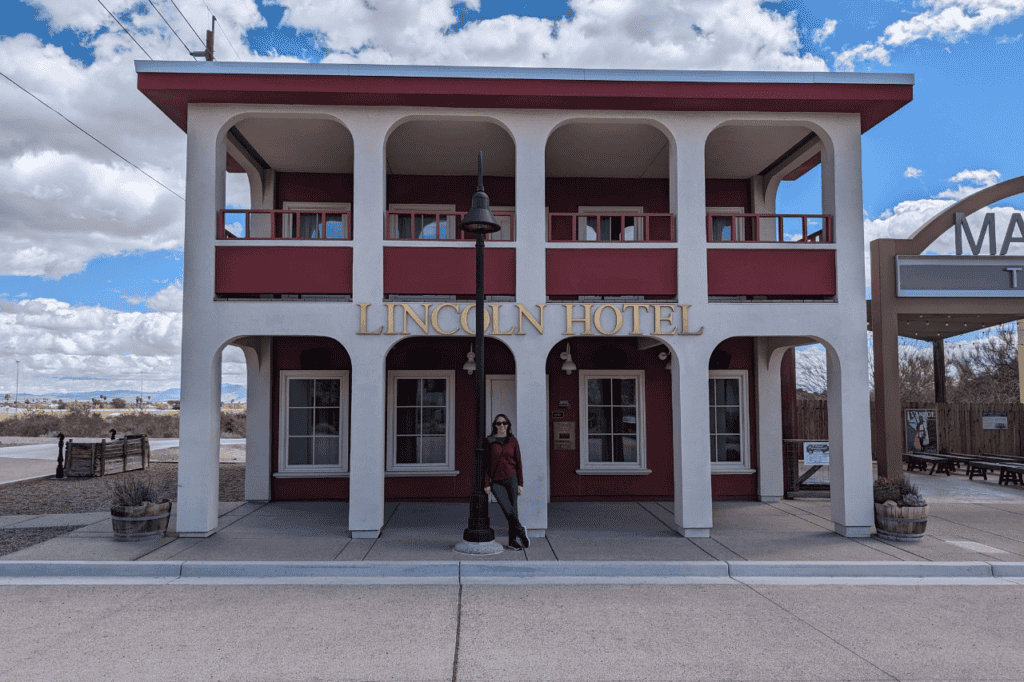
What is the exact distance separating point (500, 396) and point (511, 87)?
606cm

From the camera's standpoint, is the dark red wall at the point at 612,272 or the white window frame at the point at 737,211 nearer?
the dark red wall at the point at 612,272

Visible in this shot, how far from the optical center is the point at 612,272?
35.7ft

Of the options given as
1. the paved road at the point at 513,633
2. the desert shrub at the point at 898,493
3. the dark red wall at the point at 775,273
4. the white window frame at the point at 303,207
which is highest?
the white window frame at the point at 303,207

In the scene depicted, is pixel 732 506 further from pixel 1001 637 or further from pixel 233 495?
pixel 233 495

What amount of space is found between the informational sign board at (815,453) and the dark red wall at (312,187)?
10.8 meters

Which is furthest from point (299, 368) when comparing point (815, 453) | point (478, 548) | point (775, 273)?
point (815, 453)

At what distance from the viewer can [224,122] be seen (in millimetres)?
10633

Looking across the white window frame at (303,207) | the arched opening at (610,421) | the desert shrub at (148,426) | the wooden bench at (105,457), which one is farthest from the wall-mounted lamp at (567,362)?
the desert shrub at (148,426)

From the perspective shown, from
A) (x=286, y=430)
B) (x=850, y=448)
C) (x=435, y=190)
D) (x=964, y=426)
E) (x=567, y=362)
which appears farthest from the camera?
(x=964, y=426)

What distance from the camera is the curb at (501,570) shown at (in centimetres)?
856

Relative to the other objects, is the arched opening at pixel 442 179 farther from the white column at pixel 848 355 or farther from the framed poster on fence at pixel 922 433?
the framed poster on fence at pixel 922 433

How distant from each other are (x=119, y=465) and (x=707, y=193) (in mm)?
17779

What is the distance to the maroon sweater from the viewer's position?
9.72 m

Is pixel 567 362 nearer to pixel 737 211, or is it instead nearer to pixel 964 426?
pixel 737 211
